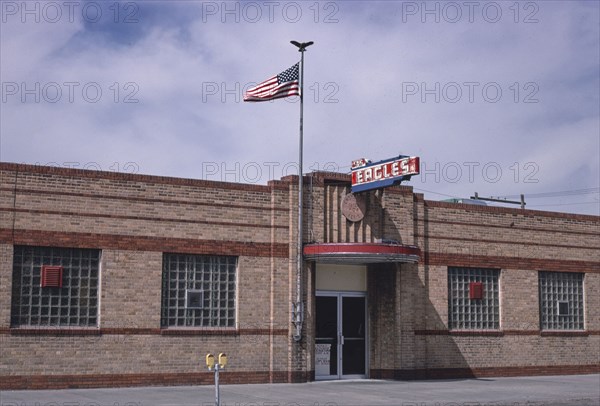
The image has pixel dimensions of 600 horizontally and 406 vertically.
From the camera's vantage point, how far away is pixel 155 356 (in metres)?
22.7

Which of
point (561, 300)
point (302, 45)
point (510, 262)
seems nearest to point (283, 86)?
point (302, 45)

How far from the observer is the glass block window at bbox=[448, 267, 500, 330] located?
1101 inches

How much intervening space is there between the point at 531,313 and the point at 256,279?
1053cm

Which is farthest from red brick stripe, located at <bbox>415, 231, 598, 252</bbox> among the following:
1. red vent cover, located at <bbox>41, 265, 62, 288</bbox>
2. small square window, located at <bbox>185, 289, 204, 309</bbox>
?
red vent cover, located at <bbox>41, 265, 62, 288</bbox>

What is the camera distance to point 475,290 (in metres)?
28.3

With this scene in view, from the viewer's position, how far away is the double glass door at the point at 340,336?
2580cm

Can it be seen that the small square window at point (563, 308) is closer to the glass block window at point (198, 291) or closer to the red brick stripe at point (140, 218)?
the red brick stripe at point (140, 218)

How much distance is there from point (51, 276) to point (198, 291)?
13.3ft

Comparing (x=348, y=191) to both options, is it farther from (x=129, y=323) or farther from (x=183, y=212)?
(x=129, y=323)

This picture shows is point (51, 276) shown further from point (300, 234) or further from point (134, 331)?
point (300, 234)

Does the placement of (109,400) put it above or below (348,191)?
below

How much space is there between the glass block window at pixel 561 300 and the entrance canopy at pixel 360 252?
7.40m

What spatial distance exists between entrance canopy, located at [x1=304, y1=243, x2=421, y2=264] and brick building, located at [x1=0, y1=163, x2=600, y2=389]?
6cm

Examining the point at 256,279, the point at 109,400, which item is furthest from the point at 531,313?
the point at 109,400
